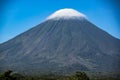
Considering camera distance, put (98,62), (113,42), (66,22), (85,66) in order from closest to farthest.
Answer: (85,66) < (98,62) < (113,42) < (66,22)

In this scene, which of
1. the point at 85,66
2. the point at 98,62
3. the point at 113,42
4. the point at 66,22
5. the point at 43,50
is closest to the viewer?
the point at 85,66

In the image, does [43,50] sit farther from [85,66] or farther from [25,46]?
[85,66]

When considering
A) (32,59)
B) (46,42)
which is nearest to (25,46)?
(46,42)

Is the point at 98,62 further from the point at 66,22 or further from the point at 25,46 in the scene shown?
the point at 66,22

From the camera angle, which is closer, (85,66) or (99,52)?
(85,66)

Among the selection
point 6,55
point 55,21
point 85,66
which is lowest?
point 85,66

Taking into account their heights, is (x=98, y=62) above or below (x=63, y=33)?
below
